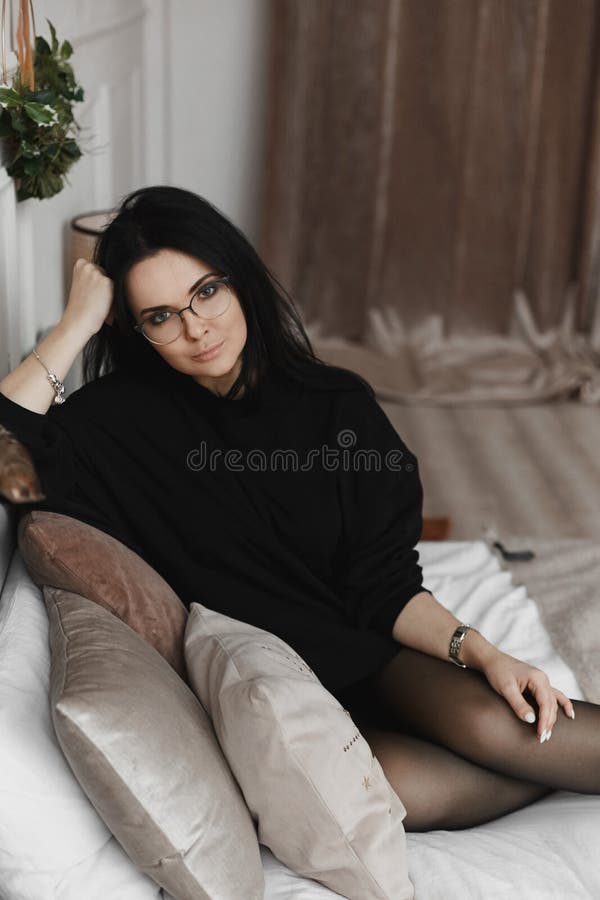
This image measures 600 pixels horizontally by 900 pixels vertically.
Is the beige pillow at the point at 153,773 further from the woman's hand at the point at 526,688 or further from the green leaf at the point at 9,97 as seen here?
the green leaf at the point at 9,97

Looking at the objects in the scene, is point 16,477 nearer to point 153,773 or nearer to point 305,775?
point 153,773

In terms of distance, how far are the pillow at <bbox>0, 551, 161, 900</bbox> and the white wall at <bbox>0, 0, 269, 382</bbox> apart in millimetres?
1238

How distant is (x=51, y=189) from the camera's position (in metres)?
2.00

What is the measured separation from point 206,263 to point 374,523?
47cm

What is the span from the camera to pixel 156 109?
13.7 feet

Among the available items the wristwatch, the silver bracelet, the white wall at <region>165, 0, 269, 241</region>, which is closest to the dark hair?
the silver bracelet

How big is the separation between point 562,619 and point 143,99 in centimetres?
277

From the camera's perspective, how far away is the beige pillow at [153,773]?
1.06 m

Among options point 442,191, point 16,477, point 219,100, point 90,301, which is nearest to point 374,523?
point 90,301

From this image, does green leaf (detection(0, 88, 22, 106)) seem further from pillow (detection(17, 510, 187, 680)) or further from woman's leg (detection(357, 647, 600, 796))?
woman's leg (detection(357, 647, 600, 796))

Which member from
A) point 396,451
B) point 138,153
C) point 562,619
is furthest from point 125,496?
point 138,153

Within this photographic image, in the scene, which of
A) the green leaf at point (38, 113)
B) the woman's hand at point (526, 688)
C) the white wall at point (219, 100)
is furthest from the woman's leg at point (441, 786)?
the white wall at point (219, 100)

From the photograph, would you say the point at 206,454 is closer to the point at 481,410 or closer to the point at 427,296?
the point at 481,410

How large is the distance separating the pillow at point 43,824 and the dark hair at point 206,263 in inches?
24.7
